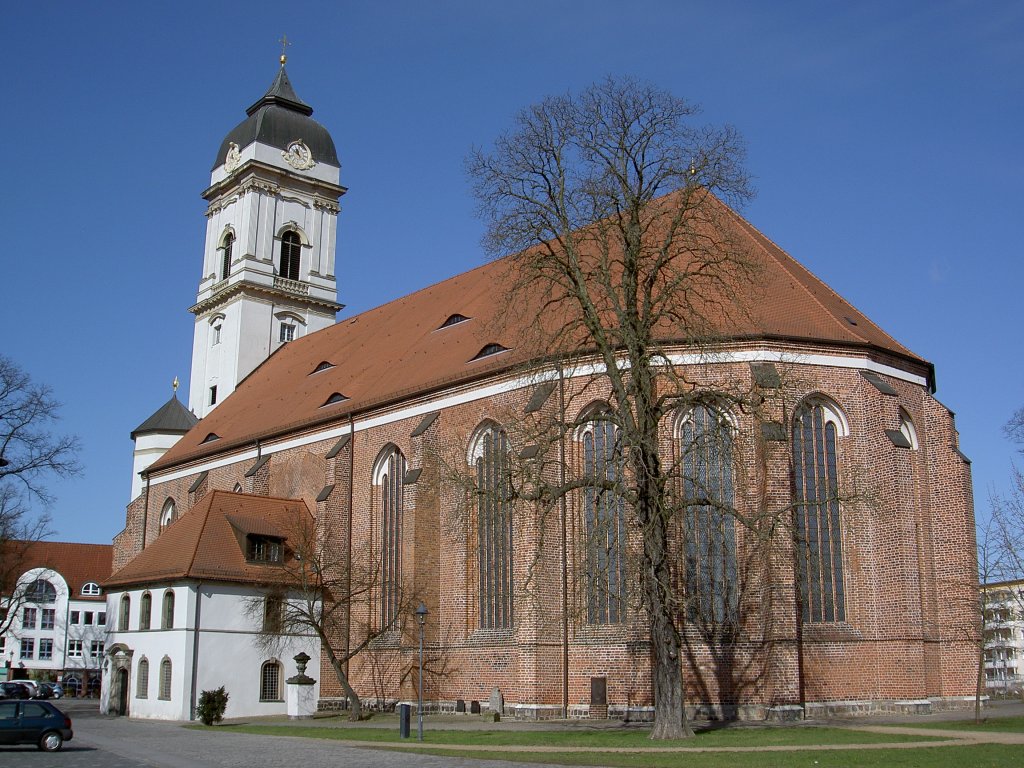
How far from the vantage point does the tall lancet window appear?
1989 inches

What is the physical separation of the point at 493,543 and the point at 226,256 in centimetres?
2606

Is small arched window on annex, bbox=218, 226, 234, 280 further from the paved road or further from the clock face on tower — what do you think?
the paved road

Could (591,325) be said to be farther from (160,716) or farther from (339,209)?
(339,209)

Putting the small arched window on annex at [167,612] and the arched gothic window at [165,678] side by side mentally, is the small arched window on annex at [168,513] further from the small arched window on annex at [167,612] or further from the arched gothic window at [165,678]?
the arched gothic window at [165,678]

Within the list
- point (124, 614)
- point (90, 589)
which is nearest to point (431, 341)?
point (124, 614)

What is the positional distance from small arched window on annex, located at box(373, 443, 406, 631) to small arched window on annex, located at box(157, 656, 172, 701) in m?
6.56

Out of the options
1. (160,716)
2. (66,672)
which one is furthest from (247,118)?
(66,672)

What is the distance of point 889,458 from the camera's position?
89.5 feet

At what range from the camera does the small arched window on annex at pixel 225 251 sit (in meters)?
50.8

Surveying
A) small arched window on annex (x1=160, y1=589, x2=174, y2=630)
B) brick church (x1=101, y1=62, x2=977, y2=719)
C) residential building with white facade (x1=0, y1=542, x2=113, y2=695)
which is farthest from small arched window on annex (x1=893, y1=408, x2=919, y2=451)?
residential building with white facade (x1=0, y1=542, x2=113, y2=695)

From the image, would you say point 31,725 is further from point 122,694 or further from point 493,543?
point 122,694

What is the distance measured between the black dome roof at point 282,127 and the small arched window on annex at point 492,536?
24.1m

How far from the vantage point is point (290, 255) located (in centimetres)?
5084

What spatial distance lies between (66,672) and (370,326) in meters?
46.1
